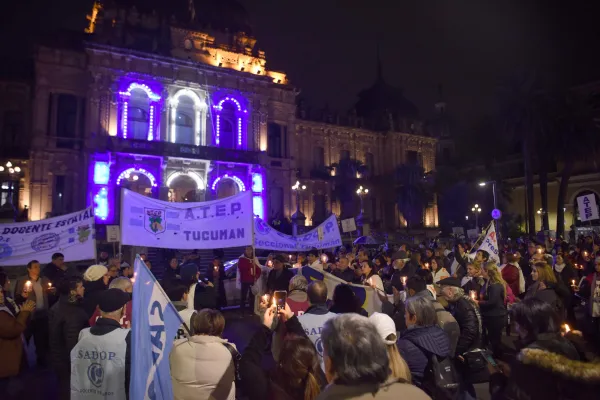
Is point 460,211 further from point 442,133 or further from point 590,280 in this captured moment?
point 590,280

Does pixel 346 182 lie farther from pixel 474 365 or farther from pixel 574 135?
pixel 474 365

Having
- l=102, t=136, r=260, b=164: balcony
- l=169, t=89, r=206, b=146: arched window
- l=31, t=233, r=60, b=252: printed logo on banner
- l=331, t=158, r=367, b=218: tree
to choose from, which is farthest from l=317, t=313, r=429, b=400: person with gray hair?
l=331, t=158, r=367, b=218: tree

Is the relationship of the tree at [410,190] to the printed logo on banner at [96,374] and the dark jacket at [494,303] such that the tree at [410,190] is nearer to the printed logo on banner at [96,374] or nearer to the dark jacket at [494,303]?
the dark jacket at [494,303]

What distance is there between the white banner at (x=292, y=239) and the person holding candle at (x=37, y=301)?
5404 mm

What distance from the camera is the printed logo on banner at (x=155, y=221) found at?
8.13m

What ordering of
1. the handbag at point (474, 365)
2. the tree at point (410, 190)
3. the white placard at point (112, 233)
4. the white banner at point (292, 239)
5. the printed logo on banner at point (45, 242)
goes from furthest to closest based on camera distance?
the tree at point (410, 190)
the white placard at point (112, 233)
the white banner at point (292, 239)
the printed logo on banner at point (45, 242)
the handbag at point (474, 365)

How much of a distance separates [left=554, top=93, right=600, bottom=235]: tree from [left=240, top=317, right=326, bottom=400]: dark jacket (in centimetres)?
3944

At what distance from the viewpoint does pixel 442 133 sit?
200ft

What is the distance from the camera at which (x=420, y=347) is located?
3.73 metres

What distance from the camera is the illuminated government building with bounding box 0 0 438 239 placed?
2814 centimetres

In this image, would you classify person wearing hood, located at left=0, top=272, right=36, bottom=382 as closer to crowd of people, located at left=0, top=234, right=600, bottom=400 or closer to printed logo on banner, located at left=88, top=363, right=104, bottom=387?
crowd of people, located at left=0, top=234, right=600, bottom=400

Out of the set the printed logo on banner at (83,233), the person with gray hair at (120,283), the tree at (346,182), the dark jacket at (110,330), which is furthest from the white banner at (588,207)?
the tree at (346,182)

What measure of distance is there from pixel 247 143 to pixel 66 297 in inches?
1123

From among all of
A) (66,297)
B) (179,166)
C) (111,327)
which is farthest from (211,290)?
(179,166)
